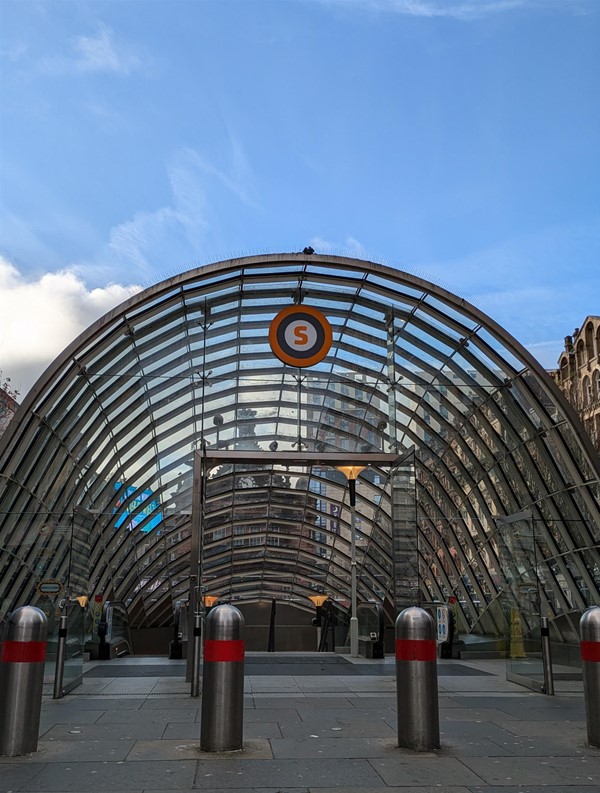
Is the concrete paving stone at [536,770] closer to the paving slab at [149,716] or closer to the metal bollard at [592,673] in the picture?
the metal bollard at [592,673]

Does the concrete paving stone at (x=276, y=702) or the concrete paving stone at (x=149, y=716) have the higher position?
the concrete paving stone at (x=276, y=702)

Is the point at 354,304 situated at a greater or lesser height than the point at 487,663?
greater

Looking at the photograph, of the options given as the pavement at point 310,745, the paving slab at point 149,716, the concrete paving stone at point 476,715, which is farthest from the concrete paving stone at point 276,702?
the concrete paving stone at point 476,715

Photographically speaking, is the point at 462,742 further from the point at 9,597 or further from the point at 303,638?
the point at 303,638

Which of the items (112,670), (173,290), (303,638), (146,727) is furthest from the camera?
(303,638)

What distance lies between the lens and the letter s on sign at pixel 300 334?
67.4ft

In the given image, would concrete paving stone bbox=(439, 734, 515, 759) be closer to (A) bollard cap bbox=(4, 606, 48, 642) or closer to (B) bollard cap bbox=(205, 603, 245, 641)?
(B) bollard cap bbox=(205, 603, 245, 641)

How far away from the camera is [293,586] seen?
4156 centimetres

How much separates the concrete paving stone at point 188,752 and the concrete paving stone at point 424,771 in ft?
3.65

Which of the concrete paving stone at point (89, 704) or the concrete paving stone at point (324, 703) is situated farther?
the concrete paving stone at point (324, 703)

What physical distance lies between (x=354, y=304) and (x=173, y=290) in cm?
545

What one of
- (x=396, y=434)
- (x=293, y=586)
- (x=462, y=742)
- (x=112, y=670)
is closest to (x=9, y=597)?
(x=112, y=670)

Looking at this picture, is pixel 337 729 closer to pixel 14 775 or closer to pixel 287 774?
pixel 287 774

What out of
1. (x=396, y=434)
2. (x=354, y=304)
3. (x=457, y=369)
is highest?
(x=354, y=304)
